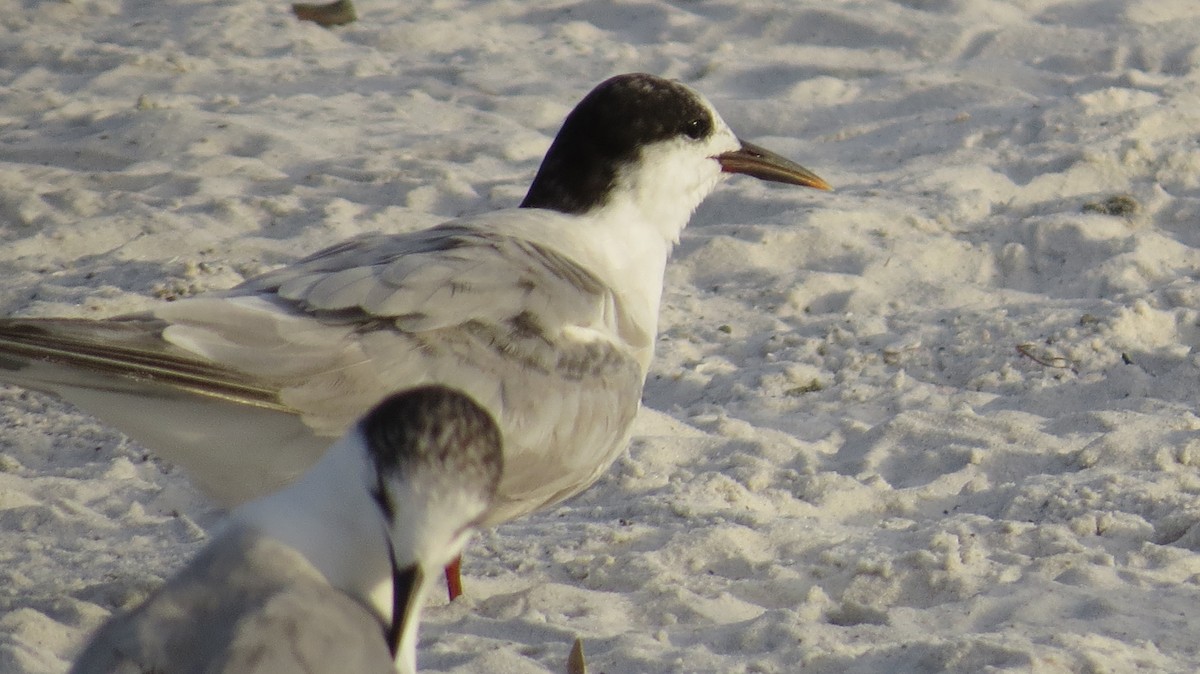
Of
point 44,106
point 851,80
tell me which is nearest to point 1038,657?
point 851,80

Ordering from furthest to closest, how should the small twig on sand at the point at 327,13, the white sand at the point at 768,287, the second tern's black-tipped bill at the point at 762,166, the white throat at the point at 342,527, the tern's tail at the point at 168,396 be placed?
the small twig on sand at the point at 327,13, the second tern's black-tipped bill at the point at 762,166, the white sand at the point at 768,287, the tern's tail at the point at 168,396, the white throat at the point at 342,527

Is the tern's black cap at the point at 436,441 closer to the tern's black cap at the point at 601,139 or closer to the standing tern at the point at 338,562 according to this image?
the standing tern at the point at 338,562

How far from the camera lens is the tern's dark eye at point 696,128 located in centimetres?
432

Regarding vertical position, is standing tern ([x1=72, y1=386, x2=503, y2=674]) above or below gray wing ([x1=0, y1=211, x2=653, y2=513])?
above

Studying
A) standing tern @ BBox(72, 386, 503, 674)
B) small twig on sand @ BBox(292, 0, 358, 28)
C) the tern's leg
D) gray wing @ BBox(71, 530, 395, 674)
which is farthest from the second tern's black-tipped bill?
small twig on sand @ BBox(292, 0, 358, 28)

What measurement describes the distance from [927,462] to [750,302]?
1.00 meters

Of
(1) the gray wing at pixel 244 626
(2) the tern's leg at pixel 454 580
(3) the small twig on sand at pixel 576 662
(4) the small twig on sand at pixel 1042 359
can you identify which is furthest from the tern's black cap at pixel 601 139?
(1) the gray wing at pixel 244 626

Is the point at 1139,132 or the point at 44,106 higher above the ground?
the point at 1139,132

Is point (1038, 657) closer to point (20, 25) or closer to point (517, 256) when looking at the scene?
point (517, 256)

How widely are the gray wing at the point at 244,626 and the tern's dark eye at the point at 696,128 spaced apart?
210cm

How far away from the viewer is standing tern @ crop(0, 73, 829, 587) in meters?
3.23

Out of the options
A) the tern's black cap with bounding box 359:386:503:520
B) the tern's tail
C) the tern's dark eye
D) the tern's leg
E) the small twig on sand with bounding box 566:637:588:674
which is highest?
the tern's black cap with bounding box 359:386:503:520

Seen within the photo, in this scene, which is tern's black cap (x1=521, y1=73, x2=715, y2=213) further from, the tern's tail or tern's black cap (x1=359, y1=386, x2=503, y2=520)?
tern's black cap (x1=359, y1=386, x2=503, y2=520)

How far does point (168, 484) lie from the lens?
4.06 metres
